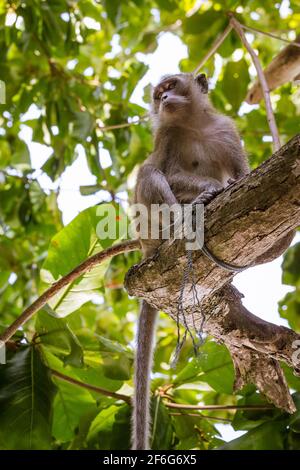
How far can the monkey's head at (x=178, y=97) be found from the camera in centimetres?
493

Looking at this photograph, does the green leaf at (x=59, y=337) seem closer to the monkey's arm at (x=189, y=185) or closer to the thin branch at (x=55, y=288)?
the thin branch at (x=55, y=288)

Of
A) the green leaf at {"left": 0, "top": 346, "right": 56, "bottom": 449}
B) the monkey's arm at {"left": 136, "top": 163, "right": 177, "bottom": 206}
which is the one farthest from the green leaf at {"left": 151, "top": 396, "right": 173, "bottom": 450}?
the monkey's arm at {"left": 136, "top": 163, "right": 177, "bottom": 206}

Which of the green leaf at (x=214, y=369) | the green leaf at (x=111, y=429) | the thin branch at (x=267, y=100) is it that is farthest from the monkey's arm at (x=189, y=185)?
the green leaf at (x=111, y=429)

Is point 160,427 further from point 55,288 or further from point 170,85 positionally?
point 170,85

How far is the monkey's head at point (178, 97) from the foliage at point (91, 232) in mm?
388

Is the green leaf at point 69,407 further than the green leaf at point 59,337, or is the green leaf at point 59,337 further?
the green leaf at point 69,407

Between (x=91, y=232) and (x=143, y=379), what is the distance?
104 centimetres

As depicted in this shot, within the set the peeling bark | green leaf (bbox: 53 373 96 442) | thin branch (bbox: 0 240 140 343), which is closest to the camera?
the peeling bark

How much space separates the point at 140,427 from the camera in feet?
12.5

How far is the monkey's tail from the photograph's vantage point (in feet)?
12.5

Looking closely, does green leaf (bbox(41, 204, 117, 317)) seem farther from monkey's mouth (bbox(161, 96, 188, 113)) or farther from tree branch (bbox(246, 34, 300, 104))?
tree branch (bbox(246, 34, 300, 104))

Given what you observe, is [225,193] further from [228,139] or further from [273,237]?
[228,139]

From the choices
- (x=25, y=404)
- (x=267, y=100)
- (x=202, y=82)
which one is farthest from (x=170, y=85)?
(x=25, y=404)
